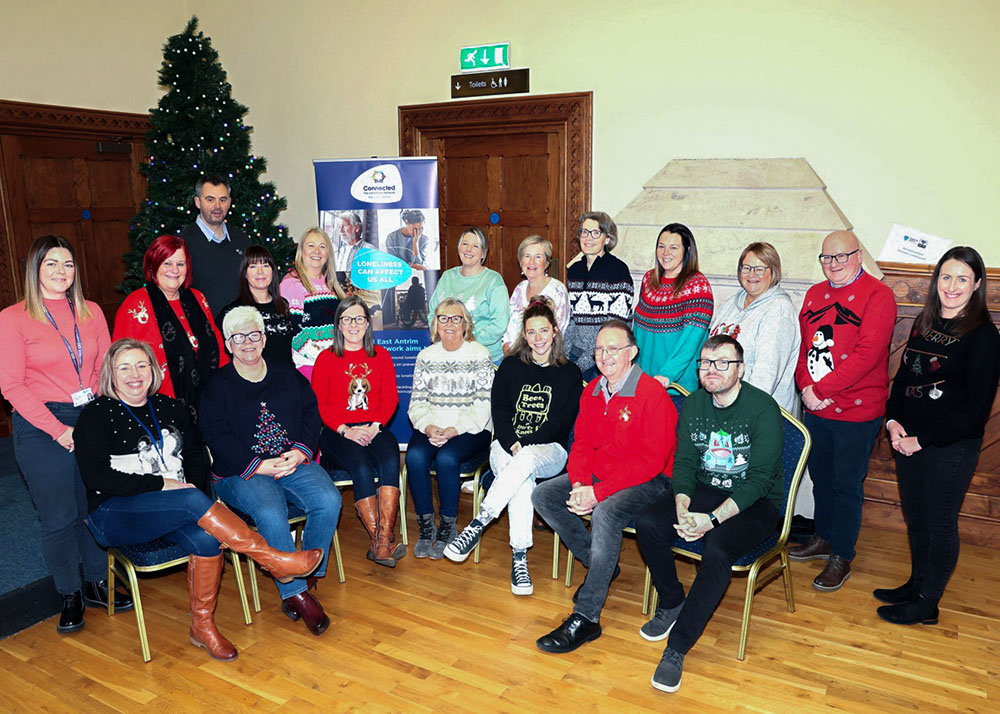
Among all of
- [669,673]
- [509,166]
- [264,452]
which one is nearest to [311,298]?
[264,452]

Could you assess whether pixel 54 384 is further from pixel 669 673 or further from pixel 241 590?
pixel 669 673

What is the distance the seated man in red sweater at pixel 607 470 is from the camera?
3229mm

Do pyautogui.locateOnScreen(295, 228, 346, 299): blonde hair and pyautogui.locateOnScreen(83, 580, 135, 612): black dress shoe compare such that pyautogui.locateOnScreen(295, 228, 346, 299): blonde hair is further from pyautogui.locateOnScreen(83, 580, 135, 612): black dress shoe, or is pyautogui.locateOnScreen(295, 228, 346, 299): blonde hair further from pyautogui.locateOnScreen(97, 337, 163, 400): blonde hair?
pyautogui.locateOnScreen(83, 580, 135, 612): black dress shoe

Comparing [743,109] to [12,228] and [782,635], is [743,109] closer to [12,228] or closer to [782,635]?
[782,635]

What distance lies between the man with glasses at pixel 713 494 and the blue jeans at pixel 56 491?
2.45 meters

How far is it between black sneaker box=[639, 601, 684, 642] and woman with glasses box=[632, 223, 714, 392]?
106cm

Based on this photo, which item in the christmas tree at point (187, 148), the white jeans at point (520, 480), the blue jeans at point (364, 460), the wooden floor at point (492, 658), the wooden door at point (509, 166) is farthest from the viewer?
the christmas tree at point (187, 148)

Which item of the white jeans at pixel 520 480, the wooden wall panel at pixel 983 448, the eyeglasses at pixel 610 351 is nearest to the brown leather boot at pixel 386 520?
the white jeans at pixel 520 480

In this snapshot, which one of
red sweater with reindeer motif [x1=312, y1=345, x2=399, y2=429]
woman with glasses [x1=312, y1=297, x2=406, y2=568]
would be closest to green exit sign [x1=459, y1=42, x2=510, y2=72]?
woman with glasses [x1=312, y1=297, x2=406, y2=568]

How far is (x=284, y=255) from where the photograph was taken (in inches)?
229

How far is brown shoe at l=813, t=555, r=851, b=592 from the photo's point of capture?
142 inches

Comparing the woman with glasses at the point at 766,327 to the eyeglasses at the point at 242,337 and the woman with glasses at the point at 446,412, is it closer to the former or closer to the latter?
the woman with glasses at the point at 446,412

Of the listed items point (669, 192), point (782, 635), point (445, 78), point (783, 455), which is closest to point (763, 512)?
point (783, 455)

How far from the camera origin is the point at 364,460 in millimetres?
3770
